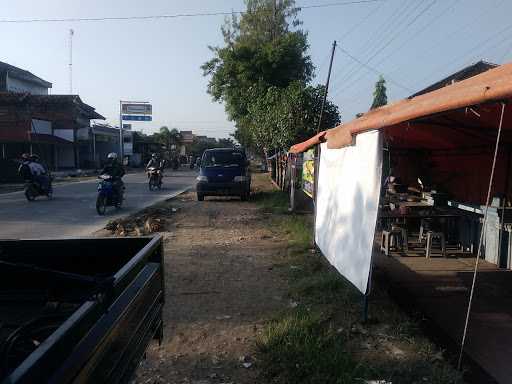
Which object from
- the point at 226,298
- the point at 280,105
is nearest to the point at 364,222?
the point at 226,298

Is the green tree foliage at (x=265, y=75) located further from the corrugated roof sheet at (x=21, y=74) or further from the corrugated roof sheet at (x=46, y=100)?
the corrugated roof sheet at (x=21, y=74)

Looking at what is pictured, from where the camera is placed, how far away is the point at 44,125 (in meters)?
33.6

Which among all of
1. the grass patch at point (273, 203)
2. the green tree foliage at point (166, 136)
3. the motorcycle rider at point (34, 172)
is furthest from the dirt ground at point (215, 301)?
the green tree foliage at point (166, 136)

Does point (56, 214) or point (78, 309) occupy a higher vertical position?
point (78, 309)

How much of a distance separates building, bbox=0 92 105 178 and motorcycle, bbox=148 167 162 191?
34.7ft

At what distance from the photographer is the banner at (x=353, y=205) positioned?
4559 millimetres

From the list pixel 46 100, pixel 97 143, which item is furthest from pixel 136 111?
pixel 46 100

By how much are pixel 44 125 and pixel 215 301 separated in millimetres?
32169

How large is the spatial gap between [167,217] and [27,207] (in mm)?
4646

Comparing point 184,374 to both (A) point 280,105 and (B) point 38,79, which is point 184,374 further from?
(B) point 38,79

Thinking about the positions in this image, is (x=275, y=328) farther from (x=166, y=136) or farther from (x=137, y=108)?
(x=166, y=136)

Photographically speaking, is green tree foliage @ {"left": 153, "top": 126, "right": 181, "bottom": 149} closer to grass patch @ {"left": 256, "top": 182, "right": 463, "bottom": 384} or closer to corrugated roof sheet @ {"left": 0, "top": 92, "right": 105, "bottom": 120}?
corrugated roof sheet @ {"left": 0, "top": 92, "right": 105, "bottom": 120}

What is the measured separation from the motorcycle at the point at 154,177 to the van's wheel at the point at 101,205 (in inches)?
313

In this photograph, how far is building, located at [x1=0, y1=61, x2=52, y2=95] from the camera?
4044 centimetres
